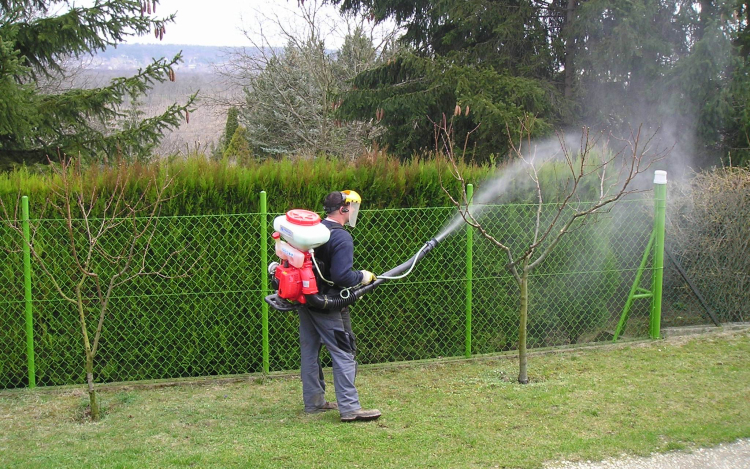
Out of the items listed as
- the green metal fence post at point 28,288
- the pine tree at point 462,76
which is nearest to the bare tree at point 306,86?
the pine tree at point 462,76

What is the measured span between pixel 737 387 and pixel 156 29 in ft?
32.5

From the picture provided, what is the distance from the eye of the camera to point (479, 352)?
24.3 feet

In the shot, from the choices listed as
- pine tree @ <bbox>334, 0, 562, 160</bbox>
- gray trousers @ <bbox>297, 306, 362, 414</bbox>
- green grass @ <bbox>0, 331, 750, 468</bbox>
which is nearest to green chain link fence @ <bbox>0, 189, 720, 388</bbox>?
green grass @ <bbox>0, 331, 750, 468</bbox>

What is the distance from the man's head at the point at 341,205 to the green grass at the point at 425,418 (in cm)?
165

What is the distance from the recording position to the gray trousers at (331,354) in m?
5.26

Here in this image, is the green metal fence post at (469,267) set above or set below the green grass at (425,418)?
above

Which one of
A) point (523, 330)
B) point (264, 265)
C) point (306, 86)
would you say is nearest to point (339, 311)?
point (264, 265)

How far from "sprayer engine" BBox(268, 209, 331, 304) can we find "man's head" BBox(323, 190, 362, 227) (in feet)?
0.96

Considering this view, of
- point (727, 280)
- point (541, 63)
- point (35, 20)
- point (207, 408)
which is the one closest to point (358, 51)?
point (541, 63)

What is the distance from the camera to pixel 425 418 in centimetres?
535

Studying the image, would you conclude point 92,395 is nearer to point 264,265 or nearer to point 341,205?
point 264,265

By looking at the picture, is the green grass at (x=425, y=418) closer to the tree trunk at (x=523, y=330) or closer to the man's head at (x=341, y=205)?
the tree trunk at (x=523, y=330)

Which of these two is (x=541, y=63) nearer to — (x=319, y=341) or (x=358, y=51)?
(x=319, y=341)

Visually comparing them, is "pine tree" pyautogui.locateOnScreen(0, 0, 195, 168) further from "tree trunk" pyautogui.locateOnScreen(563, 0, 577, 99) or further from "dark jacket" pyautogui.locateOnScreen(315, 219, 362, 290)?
"tree trunk" pyautogui.locateOnScreen(563, 0, 577, 99)
